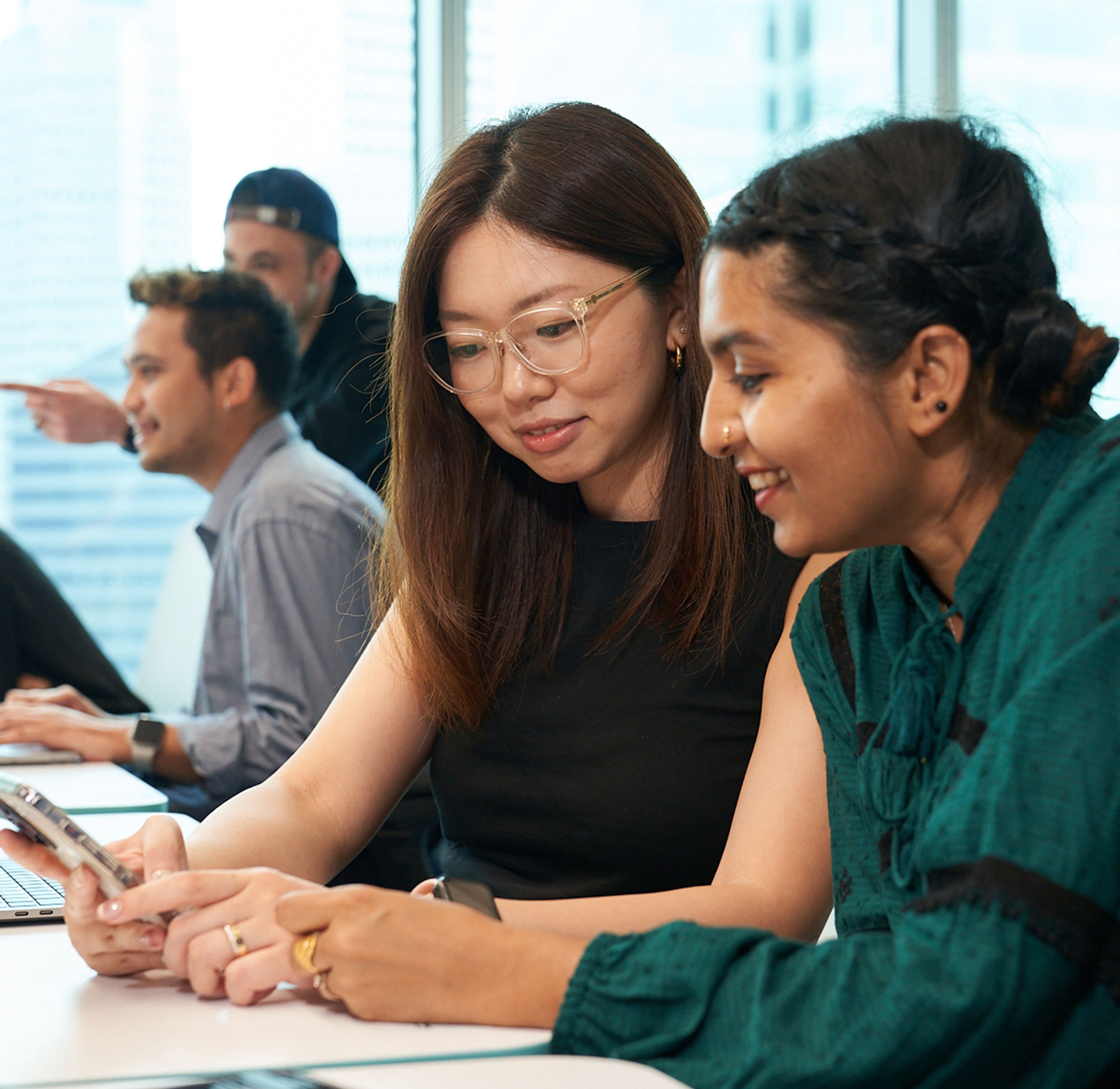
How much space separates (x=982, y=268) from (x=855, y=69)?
3565mm

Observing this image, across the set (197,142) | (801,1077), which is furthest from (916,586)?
(197,142)

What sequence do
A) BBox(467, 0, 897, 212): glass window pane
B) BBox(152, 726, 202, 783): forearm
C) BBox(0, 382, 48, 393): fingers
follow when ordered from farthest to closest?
BBox(467, 0, 897, 212): glass window pane
BBox(0, 382, 48, 393): fingers
BBox(152, 726, 202, 783): forearm

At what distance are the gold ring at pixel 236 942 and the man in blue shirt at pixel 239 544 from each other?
2.93 ft

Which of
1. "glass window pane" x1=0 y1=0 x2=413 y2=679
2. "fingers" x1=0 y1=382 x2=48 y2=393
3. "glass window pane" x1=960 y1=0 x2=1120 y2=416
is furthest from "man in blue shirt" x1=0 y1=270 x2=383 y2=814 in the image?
"glass window pane" x1=960 y1=0 x2=1120 y2=416

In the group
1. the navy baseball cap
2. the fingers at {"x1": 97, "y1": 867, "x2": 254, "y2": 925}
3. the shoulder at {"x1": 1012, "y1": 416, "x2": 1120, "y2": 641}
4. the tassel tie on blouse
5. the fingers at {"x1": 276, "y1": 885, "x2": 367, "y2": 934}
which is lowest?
the fingers at {"x1": 97, "y1": 867, "x2": 254, "y2": 925}

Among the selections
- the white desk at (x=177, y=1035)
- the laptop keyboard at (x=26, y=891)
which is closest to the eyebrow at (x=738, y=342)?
the white desk at (x=177, y=1035)

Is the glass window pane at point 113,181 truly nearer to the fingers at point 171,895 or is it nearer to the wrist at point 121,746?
the wrist at point 121,746

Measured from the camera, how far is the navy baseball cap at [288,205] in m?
3.13

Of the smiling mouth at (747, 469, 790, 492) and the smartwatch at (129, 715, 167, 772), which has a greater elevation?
the smiling mouth at (747, 469, 790, 492)

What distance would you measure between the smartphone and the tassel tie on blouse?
54cm

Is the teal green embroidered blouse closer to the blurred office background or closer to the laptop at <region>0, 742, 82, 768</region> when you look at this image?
the laptop at <region>0, 742, 82, 768</region>

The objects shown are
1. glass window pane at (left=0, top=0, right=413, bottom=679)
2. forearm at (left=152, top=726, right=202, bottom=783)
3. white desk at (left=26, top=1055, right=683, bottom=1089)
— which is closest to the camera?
white desk at (left=26, top=1055, right=683, bottom=1089)

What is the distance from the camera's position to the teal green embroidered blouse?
2.34 feet

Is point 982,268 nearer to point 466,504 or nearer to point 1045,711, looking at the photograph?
point 1045,711
